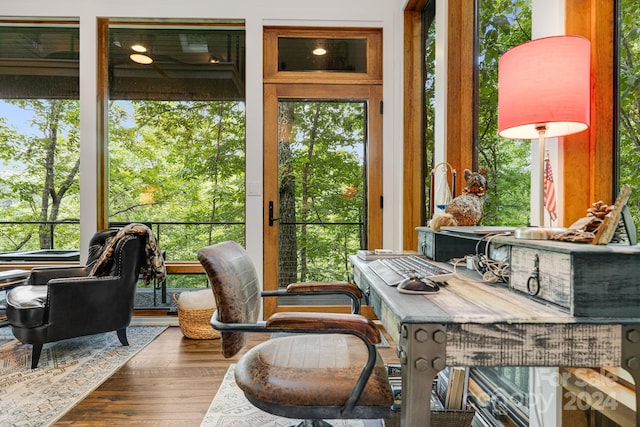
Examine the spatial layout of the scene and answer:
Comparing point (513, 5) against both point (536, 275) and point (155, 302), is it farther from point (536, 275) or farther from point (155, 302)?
point (155, 302)

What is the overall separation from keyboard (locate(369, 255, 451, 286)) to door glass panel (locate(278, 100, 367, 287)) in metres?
1.75

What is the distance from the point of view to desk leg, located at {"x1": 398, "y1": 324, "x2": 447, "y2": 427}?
82cm

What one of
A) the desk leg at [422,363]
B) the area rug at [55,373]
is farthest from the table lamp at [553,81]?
the area rug at [55,373]

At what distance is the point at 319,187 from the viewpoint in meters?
3.36

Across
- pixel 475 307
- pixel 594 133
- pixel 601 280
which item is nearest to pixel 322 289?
pixel 475 307

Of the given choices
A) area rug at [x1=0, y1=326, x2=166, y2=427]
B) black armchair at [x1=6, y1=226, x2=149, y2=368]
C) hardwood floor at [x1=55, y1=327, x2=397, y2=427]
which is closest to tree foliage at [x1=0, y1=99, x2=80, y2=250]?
black armchair at [x1=6, y1=226, x2=149, y2=368]

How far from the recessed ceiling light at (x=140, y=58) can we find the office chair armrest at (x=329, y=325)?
3.28 m

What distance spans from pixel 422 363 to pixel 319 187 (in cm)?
262

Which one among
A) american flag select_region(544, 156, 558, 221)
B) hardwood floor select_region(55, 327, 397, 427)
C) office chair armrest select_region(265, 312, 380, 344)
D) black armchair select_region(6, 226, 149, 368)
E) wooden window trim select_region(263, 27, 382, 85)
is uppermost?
wooden window trim select_region(263, 27, 382, 85)

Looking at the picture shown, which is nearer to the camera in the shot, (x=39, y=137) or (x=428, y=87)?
(x=428, y=87)

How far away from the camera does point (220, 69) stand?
347cm

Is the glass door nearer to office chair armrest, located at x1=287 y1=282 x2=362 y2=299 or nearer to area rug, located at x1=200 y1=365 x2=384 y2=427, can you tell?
area rug, located at x1=200 y1=365 x2=384 y2=427

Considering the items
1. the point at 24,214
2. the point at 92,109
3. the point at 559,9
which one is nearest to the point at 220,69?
the point at 92,109

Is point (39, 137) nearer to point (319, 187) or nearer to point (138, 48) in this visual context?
point (138, 48)
